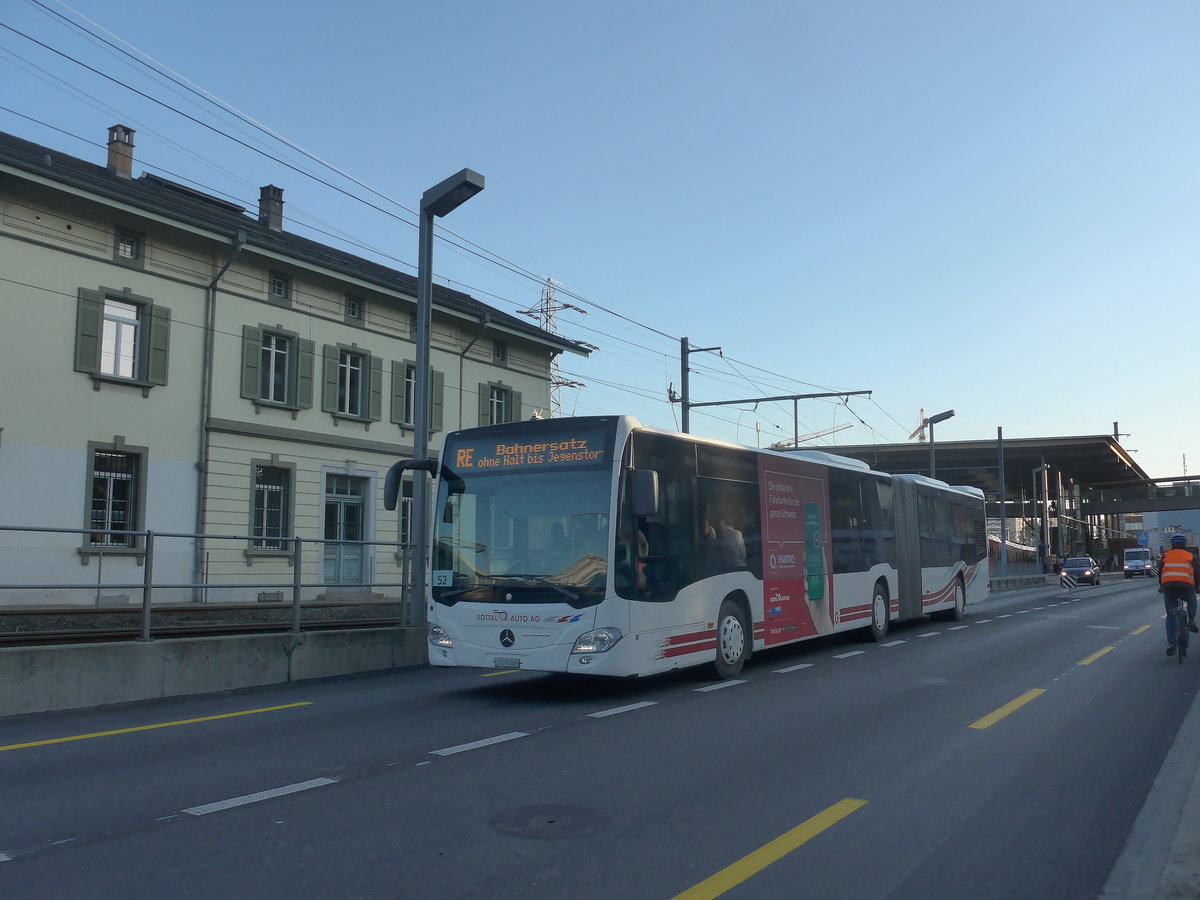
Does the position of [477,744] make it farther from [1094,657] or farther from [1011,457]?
[1011,457]

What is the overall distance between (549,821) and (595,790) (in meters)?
0.80

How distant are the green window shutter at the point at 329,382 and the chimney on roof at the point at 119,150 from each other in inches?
275

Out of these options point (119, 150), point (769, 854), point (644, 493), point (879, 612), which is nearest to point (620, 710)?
point (644, 493)

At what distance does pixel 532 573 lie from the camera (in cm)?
1034

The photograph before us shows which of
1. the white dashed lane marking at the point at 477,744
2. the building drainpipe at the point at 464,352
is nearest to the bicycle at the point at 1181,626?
the white dashed lane marking at the point at 477,744

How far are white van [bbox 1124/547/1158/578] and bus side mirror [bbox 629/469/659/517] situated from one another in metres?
65.0

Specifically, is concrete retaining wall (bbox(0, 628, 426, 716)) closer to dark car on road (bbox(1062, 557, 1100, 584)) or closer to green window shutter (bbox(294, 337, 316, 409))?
green window shutter (bbox(294, 337, 316, 409))

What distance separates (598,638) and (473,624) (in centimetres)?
143

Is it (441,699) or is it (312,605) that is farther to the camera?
(312,605)

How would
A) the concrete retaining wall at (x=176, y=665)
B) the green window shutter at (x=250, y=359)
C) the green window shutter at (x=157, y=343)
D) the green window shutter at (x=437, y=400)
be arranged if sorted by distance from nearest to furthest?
1. the concrete retaining wall at (x=176, y=665)
2. the green window shutter at (x=157, y=343)
3. the green window shutter at (x=250, y=359)
4. the green window shutter at (x=437, y=400)

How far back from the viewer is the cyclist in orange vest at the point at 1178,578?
13211mm

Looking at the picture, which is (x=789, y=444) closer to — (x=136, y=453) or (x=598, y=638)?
(x=136, y=453)

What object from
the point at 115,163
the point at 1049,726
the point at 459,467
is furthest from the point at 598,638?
the point at 115,163

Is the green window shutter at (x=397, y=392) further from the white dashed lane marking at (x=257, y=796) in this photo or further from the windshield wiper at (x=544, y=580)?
the white dashed lane marking at (x=257, y=796)
